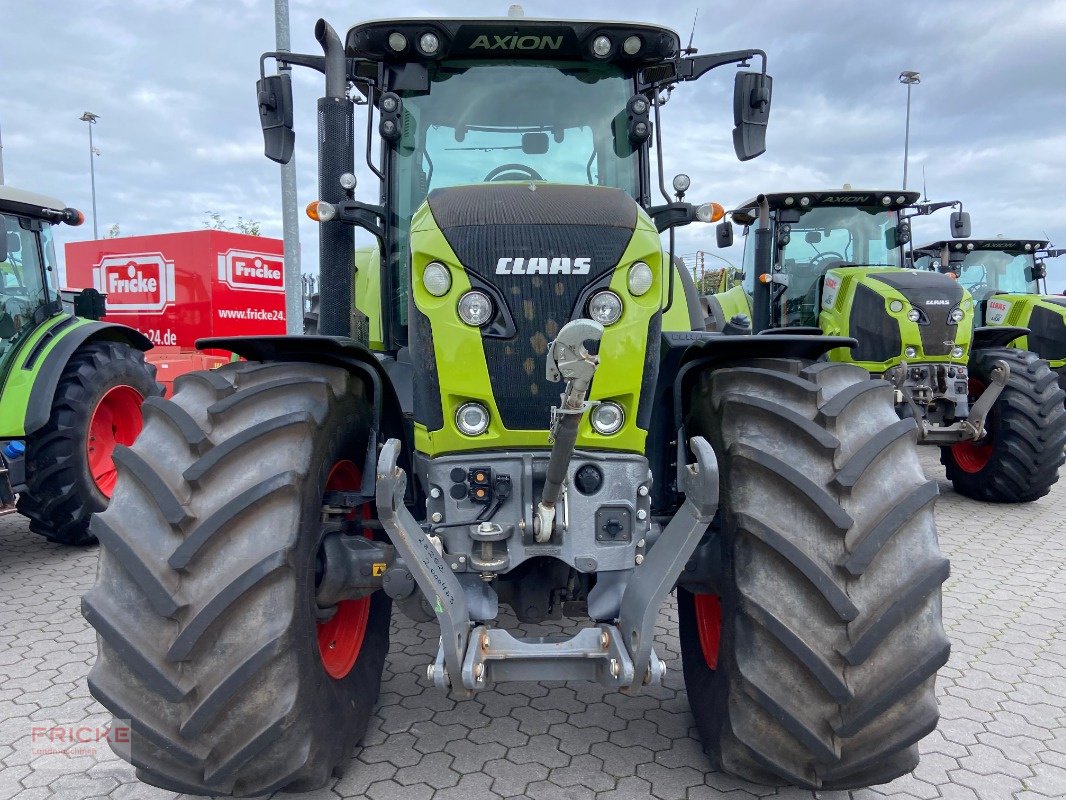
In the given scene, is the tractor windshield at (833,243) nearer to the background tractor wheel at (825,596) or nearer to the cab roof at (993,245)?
the cab roof at (993,245)

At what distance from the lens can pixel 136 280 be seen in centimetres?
1203

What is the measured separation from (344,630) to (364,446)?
0.73m

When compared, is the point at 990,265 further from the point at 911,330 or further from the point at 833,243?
the point at 911,330

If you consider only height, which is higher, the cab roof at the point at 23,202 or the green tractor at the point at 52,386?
the cab roof at the point at 23,202

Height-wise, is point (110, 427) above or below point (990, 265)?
below

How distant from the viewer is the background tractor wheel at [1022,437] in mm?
6699

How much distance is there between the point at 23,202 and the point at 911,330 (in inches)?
292

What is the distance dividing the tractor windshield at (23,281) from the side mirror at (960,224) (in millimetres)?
10305

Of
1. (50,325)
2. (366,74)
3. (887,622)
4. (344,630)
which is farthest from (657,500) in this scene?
(50,325)

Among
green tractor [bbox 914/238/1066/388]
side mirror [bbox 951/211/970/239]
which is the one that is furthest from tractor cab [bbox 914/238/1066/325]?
side mirror [bbox 951/211/970/239]

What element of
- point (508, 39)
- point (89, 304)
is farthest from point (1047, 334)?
point (89, 304)

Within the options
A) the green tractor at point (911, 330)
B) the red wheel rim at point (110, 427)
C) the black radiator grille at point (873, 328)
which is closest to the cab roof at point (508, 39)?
the green tractor at point (911, 330)

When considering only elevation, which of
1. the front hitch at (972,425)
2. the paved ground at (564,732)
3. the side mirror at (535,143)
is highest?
the side mirror at (535,143)

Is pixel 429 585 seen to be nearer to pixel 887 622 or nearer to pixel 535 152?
pixel 887 622
